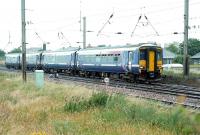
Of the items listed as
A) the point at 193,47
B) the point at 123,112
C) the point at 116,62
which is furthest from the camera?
the point at 193,47

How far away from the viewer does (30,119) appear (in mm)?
10664

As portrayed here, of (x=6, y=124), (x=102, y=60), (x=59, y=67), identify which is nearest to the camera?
(x=6, y=124)

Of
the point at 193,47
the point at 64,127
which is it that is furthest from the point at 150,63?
the point at 193,47

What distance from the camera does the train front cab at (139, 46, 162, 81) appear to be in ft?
92.3

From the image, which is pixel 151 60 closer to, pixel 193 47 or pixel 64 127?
pixel 64 127

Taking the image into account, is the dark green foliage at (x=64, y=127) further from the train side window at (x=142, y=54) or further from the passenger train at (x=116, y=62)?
the train side window at (x=142, y=54)

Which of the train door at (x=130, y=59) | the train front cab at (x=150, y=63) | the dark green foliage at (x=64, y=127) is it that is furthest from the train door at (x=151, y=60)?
the dark green foliage at (x=64, y=127)

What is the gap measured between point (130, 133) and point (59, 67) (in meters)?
38.9

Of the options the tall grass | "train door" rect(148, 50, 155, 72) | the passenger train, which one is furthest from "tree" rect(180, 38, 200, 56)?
the tall grass

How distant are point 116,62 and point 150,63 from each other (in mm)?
3196

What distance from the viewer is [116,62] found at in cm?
3097

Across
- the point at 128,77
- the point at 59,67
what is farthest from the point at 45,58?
the point at 128,77

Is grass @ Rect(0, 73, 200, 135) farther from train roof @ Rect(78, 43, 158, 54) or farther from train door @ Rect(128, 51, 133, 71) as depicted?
train roof @ Rect(78, 43, 158, 54)

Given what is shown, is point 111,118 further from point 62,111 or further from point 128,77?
point 128,77
